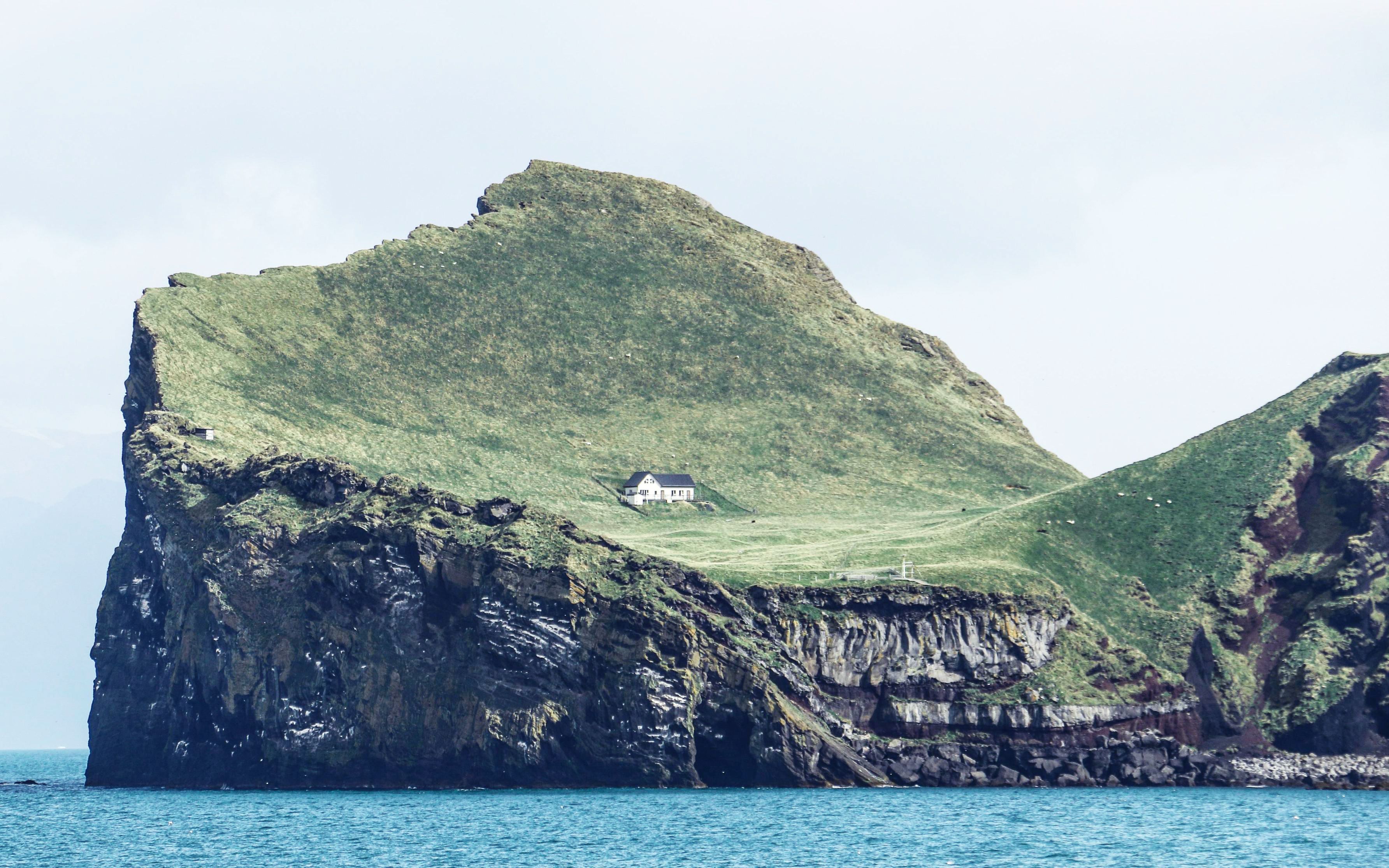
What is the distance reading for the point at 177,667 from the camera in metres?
145

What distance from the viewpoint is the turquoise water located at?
295 feet

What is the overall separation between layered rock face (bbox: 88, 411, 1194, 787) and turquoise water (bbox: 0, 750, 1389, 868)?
168 inches

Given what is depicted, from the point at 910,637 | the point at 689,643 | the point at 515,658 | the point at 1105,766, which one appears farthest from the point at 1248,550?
the point at 515,658

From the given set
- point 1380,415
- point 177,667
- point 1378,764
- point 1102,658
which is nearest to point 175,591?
point 177,667

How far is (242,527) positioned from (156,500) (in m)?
13.9

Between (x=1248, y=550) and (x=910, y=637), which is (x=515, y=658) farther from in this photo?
(x=1248, y=550)

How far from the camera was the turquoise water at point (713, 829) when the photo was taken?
90.0m

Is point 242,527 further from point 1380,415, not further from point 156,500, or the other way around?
point 1380,415

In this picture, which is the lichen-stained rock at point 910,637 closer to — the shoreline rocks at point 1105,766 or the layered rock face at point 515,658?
the layered rock face at point 515,658

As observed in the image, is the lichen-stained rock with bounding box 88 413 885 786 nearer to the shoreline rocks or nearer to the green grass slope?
the shoreline rocks

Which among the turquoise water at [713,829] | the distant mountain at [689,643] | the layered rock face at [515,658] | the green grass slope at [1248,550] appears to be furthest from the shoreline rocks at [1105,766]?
the green grass slope at [1248,550]

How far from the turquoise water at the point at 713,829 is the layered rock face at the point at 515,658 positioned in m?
4.28

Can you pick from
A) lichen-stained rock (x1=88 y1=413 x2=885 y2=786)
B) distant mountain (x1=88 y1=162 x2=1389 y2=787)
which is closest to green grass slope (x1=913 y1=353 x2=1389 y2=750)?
distant mountain (x1=88 y1=162 x2=1389 y2=787)

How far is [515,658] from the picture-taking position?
132 meters
